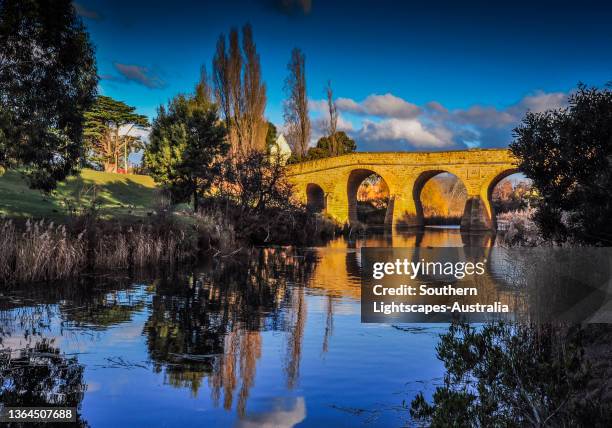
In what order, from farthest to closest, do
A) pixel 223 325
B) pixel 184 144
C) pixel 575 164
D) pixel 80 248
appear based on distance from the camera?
pixel 184 144, pixel 80 248, pixel 223 325, pixel 575 164

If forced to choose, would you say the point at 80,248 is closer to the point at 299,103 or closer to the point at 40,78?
the point at 40,78

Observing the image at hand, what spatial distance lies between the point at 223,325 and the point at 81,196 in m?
19.2

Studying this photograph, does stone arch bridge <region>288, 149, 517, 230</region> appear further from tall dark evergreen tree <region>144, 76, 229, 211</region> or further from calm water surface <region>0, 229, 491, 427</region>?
calm water surface <region>0, 229, 491, 427</region>

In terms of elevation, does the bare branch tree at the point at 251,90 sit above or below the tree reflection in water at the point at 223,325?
above

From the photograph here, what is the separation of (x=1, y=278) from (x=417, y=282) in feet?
32.9

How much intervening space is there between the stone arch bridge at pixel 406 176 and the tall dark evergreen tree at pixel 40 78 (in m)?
26.2

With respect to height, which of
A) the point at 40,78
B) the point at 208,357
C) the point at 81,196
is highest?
the point at 40,78

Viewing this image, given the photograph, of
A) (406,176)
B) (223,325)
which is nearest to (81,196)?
(223,325)

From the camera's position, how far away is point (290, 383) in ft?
19.8

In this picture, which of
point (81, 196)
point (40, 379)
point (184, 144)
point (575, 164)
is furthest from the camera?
point (184, 144)

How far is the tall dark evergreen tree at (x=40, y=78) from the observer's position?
1264cm

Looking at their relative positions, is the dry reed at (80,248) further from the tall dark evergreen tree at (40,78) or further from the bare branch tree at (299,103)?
the bare branch tree at (299,103)

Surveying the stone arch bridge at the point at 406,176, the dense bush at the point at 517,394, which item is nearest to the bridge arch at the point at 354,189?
the stone arch bridge at the point at 406,176

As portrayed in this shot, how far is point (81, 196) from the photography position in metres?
25.7
